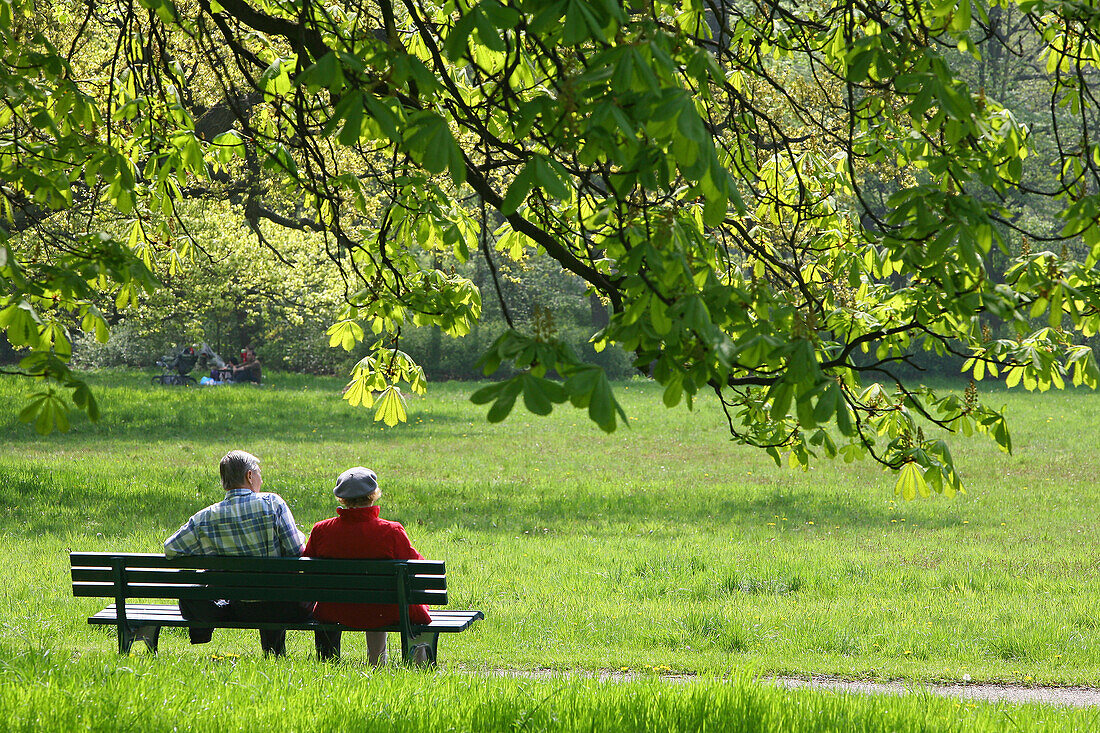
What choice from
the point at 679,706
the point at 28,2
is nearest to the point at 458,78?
the point at 28,2

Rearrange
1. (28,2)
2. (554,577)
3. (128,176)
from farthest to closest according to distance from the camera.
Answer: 1. (554,577)
2. (28,2)
3. (128,176)

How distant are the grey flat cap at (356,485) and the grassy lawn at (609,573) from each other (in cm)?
84

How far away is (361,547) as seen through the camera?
17.3 feet

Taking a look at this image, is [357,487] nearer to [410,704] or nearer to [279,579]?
[279,579]

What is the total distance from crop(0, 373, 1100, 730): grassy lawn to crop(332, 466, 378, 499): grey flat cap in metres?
0.84

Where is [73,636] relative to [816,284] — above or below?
below

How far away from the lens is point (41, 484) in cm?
1312

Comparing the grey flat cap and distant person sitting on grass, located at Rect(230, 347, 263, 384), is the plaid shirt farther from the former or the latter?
distant person sitting on grass, located at Rect(230, 347, 263, 384)

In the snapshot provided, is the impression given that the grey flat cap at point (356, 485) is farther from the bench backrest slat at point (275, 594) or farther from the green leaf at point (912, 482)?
the green leaf at point (912, 482)

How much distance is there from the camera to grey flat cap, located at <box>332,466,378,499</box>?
519 centimetres

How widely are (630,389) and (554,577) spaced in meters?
23.8

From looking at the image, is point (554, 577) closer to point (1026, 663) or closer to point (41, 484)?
point (1026, 663)

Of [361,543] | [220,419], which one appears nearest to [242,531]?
[361,543]

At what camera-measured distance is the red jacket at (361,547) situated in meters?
5.23
